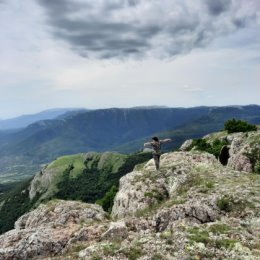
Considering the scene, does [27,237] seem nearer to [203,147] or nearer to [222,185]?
[222,185]

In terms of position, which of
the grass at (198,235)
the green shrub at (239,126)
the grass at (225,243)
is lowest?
the grass at (225,243)

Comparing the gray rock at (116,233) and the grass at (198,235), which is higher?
the grass at (198,235)

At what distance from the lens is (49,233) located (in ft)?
104

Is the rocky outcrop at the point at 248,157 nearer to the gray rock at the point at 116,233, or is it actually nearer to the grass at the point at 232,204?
the grass at the point at 232,204

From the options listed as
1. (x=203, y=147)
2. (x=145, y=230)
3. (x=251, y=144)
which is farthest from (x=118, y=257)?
(x=203, y=147)

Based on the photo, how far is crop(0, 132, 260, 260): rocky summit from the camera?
984 inches

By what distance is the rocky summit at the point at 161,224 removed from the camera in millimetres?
24984

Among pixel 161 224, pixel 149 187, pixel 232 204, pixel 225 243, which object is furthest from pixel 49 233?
pixel 232 204

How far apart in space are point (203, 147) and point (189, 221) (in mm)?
80615

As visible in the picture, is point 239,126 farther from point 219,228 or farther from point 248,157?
point 219,228

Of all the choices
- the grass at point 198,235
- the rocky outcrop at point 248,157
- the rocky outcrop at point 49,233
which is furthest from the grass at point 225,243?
the rocky outcrop at point 248,157

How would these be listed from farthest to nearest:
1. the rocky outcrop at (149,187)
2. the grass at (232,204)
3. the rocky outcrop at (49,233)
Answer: the rocky outcrop at (149,187) < the grass at (232,204) < the rocky outcrop at (49,233)

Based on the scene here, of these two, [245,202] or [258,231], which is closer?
[258,231]

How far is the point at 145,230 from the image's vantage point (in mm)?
31047
